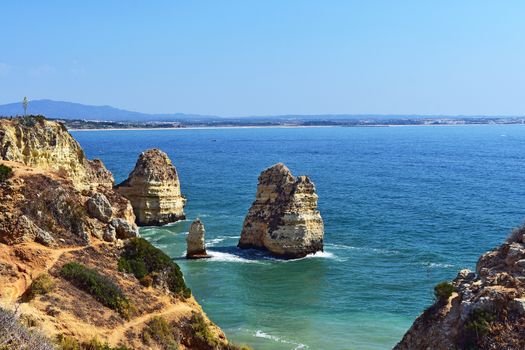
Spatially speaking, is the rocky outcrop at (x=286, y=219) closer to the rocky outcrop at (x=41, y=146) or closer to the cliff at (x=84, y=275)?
the rocky outcrop at (x=41, y=146)

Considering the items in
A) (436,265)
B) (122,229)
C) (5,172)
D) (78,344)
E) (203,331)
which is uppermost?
(5,172)

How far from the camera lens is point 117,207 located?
31531 mm

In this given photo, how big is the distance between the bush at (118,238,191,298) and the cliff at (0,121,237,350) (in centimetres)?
4

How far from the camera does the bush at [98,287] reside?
2445cm

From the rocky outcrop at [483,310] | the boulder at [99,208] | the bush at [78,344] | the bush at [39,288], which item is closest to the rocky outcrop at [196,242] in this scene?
the boulder at [99,208]

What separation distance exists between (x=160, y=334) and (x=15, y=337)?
882cm

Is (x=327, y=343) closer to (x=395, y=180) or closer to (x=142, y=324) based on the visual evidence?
(x=142, y=324)

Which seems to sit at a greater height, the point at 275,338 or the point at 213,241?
the point at 213,241

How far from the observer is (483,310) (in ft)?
63.7

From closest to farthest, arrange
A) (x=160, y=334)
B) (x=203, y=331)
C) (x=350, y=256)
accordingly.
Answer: (x=160, y=334) → (x=203, y=331) → (x=350, y=256)

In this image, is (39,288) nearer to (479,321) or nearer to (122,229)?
(122,229)

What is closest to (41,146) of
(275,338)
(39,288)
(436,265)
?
(275,338)

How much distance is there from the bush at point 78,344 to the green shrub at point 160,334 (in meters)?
1.95

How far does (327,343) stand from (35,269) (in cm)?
1809
